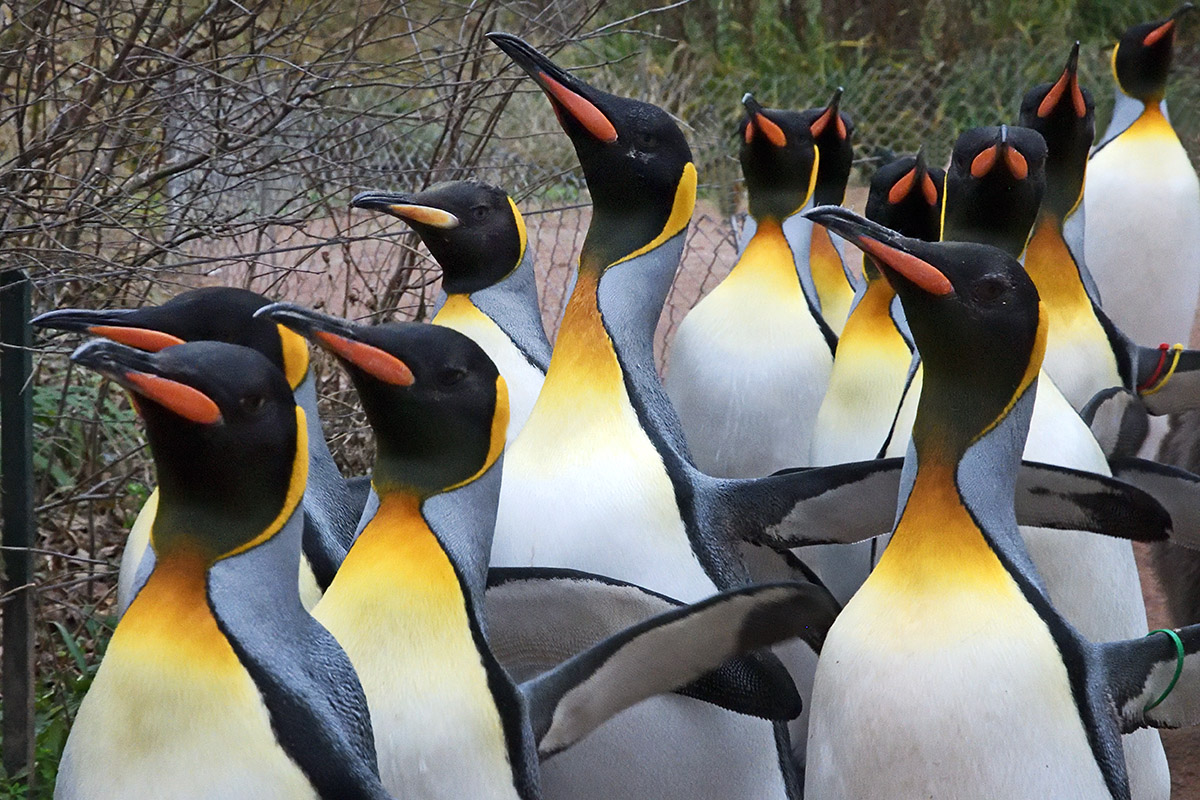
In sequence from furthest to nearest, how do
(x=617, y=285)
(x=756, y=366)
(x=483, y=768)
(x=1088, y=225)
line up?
1. (x=1088, y=225)
2. (x=756, y=366)
3. (x=617, y=285)
4. (x=483, y=768)

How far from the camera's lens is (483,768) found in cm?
171

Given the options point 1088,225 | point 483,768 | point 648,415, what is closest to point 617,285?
point 648,415

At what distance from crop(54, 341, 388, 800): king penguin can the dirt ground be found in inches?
38.5

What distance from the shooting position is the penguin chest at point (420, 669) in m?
1.71

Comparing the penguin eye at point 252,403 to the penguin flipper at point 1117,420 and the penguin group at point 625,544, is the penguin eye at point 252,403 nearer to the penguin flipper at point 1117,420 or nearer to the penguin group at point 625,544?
the penguin group at point 625,544

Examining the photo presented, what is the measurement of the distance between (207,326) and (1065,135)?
1.91 m

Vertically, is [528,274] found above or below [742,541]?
above

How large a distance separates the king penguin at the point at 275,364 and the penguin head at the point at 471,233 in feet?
1.49

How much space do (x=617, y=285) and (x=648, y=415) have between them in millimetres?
242

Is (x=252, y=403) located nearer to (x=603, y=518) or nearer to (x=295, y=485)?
(x=295, y=485)

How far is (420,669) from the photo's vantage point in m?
1.73

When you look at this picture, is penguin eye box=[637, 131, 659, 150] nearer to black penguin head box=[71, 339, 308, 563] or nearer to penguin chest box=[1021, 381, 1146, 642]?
penguin chest box=[1021, 381, 1146, 642]

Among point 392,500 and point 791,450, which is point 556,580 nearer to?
point 392,500

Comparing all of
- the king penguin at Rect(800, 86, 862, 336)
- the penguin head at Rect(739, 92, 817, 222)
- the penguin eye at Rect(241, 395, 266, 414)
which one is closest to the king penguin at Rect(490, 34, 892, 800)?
the penguin eye at Rect(241, 395, 266, 414)
